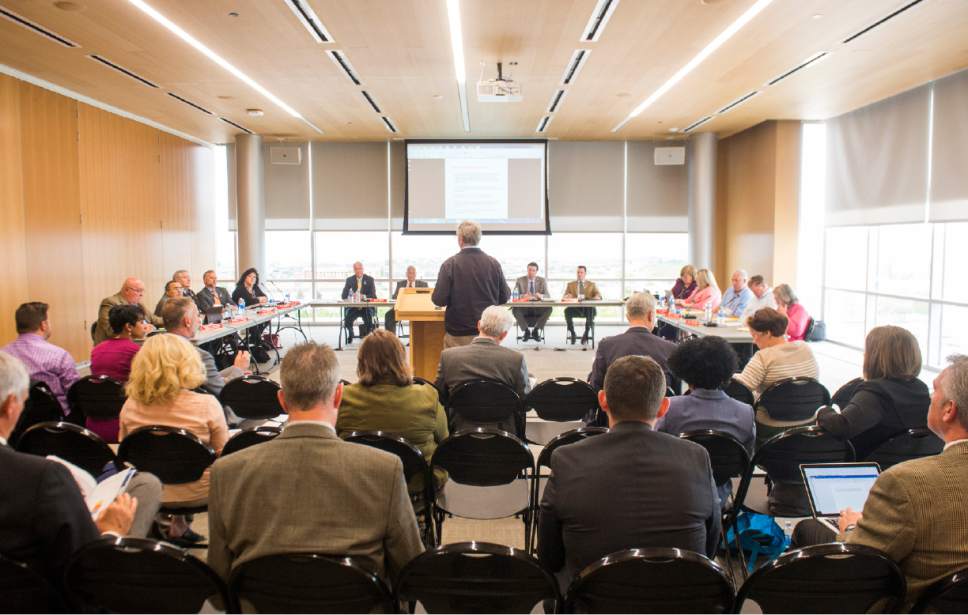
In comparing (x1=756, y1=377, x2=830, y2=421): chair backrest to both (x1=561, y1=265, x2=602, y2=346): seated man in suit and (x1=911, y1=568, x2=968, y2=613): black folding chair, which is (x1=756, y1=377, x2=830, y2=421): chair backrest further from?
(x1=561, y1=265, x2=602, y2=346): seated man in suit

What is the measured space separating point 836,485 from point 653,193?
1134 centimetres

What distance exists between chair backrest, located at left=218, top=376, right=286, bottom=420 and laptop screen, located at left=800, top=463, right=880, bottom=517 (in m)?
2.92

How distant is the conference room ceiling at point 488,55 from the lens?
5.61 m

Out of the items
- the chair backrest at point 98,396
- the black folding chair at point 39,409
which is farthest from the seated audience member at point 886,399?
the black folding chair at point 39,409

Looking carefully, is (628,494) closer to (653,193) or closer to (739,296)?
(739,296)

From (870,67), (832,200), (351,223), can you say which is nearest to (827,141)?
(832,200)

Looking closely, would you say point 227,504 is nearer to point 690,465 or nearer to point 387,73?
point 690,465

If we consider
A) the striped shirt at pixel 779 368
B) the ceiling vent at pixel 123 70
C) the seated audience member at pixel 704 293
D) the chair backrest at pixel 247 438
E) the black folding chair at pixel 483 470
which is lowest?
the black folding chair at pixel 483 470

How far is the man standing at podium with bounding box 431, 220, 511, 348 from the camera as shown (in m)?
5.58

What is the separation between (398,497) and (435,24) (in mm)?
5227

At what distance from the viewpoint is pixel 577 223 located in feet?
43.7

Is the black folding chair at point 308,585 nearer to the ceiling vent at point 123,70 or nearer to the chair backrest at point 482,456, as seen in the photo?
the chair backrest at point 482,456

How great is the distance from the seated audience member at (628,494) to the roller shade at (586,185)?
456 inches

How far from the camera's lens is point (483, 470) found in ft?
9.65
